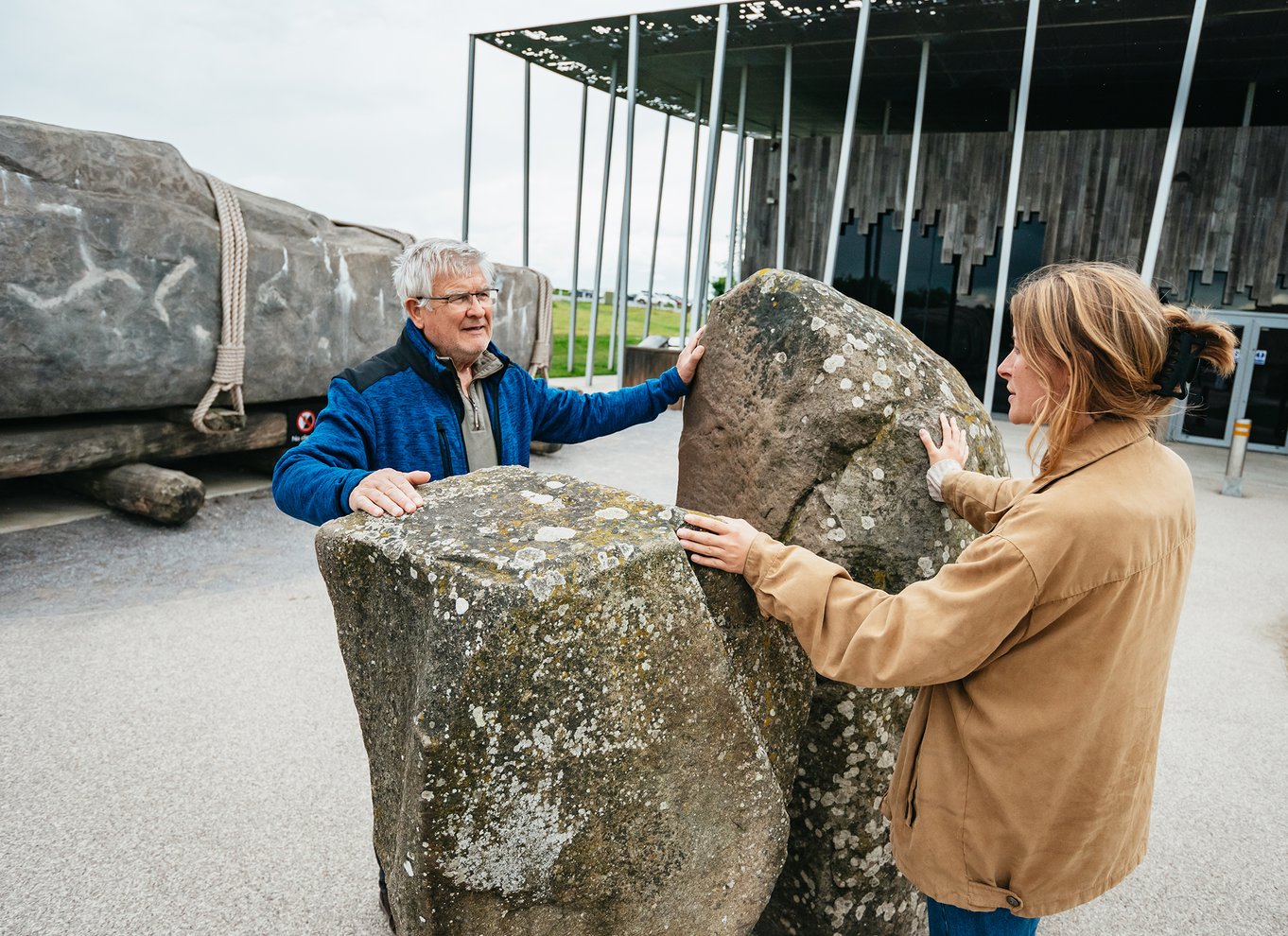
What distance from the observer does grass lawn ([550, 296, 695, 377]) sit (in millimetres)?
20398

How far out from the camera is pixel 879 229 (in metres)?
15.5

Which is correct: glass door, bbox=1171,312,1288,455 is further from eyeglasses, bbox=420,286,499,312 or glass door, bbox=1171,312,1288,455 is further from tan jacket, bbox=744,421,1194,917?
eyeglasses, bbox=420,286,499,312

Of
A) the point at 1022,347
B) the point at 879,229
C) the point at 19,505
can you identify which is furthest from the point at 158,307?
the point at 879,229

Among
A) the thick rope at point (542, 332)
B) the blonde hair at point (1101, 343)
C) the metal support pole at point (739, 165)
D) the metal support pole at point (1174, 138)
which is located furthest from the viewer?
the metal support pole at point (739, 165)

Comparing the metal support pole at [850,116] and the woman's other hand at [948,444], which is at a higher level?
the metal support pole at [850,116]

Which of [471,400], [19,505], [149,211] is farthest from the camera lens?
[19,505]

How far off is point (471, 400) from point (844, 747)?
153 centimetres

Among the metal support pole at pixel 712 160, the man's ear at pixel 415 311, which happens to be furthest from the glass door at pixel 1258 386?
the man's ear at pixel 415 311

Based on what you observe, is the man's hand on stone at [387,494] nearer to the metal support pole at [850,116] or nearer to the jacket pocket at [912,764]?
the jacket pocket at [912,764]

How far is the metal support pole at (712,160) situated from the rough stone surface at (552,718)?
10.9 m

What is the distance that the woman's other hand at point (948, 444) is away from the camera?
229cm

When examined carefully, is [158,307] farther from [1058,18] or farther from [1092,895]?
[1058,18]

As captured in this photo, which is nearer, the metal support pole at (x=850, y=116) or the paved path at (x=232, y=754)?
the paved path at (x=232, y=754)

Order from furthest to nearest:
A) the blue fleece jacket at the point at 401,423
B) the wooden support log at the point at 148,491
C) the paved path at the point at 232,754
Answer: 1. the wooden support log at the point at 148,491
2. the paved path at the point at 232,754
3. the blue fleece jacket at the point at 401,423
